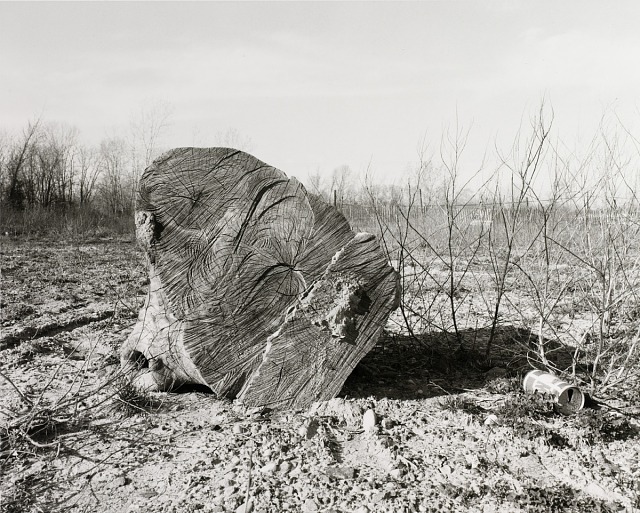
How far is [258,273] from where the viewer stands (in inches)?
117

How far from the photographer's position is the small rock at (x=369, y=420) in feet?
9.48

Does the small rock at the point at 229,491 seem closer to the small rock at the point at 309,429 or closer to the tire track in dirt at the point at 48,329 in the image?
the small rock at the point at 309,429

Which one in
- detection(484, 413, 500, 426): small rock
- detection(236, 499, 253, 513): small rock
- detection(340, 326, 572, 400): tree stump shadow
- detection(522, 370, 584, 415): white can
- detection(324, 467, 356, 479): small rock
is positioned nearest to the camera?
detection(236, 499, 253, 513): small rock

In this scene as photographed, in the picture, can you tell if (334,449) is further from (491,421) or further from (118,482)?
(118,482)

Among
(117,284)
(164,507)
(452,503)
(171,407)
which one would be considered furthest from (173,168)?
(117,284)

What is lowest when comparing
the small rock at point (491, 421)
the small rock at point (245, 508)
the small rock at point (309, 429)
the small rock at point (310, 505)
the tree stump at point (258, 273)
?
the small rock at point (310, 505)

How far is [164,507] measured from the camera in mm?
2211

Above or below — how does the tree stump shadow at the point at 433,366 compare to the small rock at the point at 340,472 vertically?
above

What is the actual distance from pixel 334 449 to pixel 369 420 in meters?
0.31

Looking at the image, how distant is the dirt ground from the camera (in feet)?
7.48

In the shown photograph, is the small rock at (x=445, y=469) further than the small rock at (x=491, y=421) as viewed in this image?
No

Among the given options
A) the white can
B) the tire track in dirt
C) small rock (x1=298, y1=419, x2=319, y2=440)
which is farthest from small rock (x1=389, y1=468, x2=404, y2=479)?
the tire track in dirt

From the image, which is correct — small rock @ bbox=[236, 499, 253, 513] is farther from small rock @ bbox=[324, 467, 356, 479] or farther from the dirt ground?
small rock @ bbox=[324, 467, 356, 479]

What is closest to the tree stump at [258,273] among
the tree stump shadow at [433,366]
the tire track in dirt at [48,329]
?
the tree stump shadow at [433,366]
